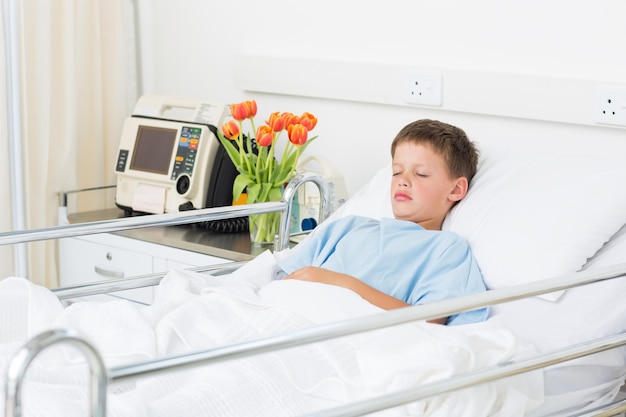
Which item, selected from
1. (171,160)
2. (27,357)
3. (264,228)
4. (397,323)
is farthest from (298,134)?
(27,357)

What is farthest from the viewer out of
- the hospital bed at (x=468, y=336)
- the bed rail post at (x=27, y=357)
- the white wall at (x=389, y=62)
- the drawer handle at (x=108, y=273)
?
the drawer handle at (x=108, y=273)

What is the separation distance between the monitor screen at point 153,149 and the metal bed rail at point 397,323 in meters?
1.61

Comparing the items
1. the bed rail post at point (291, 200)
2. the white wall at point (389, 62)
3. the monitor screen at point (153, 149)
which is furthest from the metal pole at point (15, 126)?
the bed rail post at point (291, 200)

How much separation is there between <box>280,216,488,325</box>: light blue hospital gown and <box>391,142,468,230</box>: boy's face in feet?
0.15

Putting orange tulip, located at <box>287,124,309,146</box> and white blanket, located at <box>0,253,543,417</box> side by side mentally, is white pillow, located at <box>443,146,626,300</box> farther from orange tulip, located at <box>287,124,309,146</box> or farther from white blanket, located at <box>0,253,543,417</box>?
orange tulip, located at <box>287,124,309,146</box>

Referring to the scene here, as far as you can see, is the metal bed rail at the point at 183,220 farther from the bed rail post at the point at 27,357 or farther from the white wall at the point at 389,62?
the bed rail post at the point at 27,357

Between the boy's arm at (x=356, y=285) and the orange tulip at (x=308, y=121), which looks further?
the orange tulip at (x=308, y=121)

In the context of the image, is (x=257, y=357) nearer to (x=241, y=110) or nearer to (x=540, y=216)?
(x=540, y=216)

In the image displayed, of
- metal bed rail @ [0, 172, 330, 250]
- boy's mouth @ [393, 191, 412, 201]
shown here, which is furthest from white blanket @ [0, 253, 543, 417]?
boy's mouth @ [393, 191, 412, 201]

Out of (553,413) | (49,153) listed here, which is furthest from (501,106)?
(49,153)

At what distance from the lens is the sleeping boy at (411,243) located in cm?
202

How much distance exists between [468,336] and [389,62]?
4.21 feet

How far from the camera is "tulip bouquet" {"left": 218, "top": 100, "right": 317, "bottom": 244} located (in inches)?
105

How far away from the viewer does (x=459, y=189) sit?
7.32ft
